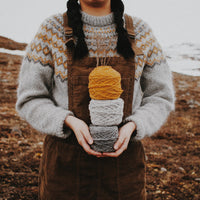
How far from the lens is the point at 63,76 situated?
130 centimetres

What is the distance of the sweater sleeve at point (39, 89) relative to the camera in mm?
1234

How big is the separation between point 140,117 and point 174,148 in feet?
12.4

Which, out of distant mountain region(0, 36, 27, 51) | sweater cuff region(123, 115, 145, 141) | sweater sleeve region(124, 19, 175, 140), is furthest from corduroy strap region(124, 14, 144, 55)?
distant mountain region(0, 36, 27, 51)

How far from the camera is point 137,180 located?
144 centimetres

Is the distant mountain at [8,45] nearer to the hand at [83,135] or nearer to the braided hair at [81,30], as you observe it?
the braided hair at [81,30]

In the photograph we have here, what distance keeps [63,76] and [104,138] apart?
48 centimetres

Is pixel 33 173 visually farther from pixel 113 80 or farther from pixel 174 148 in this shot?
pixel 174 148

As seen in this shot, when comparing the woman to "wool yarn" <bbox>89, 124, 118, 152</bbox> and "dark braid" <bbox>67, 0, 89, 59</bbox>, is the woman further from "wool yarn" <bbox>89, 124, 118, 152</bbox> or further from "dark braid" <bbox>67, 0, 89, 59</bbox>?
"wool yarn" <bbox>89, 124, 118, 152</bbox>

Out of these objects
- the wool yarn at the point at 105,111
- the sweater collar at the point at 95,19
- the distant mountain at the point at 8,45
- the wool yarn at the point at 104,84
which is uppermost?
the sweater collar at the point at 95,19

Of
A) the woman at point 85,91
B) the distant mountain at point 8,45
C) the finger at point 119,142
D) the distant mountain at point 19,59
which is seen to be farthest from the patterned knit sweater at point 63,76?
the distant mountain at point 8,45

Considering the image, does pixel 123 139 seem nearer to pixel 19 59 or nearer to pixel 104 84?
pixel 104 84

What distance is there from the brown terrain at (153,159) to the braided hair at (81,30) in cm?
224

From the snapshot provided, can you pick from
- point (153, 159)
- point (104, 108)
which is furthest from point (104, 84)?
point (153, 159)

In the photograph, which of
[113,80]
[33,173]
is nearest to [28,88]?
[113,80]
